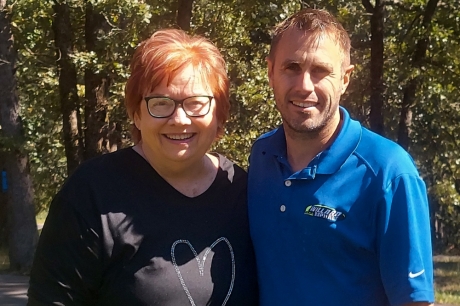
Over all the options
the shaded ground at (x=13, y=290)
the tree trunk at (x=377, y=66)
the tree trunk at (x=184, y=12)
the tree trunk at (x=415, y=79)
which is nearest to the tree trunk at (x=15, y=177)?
the shaded ground at (x=13, y=290)

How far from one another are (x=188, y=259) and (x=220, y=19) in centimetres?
1117

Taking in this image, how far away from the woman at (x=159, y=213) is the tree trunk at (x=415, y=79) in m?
10.1

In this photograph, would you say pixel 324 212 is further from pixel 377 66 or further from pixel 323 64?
pixel 377 66

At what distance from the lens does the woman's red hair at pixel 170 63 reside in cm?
248

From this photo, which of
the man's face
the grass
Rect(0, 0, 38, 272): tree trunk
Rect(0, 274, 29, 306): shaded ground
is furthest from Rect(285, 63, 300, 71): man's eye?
Rect(0, 0, 38, 272): tree trunk

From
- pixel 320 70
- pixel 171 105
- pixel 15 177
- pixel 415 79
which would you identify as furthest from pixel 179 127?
pixel 15 177

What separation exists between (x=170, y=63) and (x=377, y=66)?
415 inches

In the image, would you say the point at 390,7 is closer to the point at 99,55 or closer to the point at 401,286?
the point at 99,55

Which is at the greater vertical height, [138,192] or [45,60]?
[45,60]

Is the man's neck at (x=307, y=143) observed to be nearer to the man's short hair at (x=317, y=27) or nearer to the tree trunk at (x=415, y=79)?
the man's short hair at (x=317, y=27)

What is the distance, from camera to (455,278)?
1331cm

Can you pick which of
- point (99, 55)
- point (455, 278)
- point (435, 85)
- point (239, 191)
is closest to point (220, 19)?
point (99, 55)

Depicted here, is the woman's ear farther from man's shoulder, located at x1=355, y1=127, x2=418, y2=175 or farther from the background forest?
the background forest

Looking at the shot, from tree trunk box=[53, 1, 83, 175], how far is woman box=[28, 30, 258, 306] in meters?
9.16
